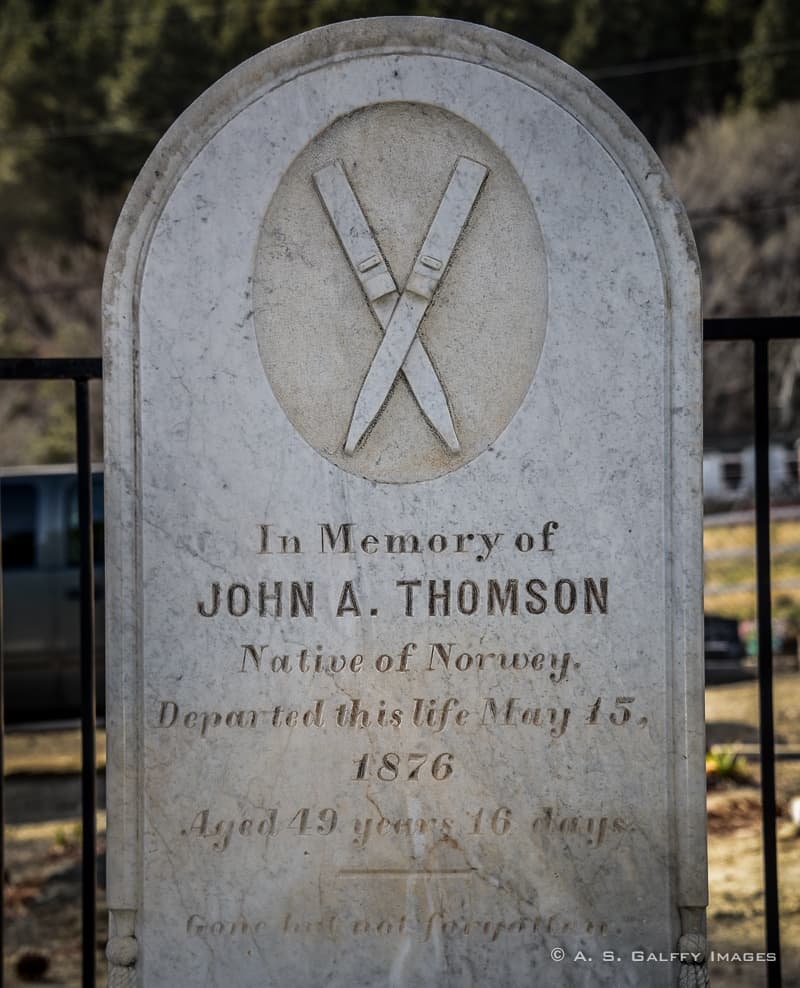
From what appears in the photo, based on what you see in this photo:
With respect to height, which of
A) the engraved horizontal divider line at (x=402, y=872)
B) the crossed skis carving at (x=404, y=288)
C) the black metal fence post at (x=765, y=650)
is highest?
the crossed skis carving at (x=404, y=288)

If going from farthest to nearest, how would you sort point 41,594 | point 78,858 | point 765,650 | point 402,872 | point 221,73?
1. point 221,73
2. point 41,594
3. point 78,858
4. point 765,650
5. point 402,872

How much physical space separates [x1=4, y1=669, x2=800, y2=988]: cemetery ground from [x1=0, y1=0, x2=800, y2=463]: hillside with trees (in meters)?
13.0

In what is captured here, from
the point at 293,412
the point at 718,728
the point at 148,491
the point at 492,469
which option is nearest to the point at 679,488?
the point at 492,469

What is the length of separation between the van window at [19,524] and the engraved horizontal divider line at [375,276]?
20.3 ft

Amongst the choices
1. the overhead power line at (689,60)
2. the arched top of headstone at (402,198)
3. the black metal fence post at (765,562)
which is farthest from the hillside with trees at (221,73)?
the arched top of headstone at (402,198)

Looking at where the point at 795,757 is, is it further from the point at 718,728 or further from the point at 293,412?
the point at 293,412

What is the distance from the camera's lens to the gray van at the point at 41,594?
833cm

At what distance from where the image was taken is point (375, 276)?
9.42 feet

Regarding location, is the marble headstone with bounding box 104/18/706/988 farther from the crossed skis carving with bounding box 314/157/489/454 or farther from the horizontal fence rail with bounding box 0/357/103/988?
the horizontal fence rail with bounding box 0/357/103/988

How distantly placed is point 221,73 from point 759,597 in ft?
74.8

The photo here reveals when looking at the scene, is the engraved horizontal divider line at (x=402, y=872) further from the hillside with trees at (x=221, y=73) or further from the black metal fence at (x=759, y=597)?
the hillside with trees at (x=221, y=73)

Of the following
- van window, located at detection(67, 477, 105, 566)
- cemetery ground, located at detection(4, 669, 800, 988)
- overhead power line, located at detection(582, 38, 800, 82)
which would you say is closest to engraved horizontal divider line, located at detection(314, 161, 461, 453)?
cemetery ground, located at detection(4, 669, 800, 988)

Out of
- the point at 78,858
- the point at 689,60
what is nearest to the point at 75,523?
the point at 78,858

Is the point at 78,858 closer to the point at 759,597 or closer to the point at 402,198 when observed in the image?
the point at 759,597
